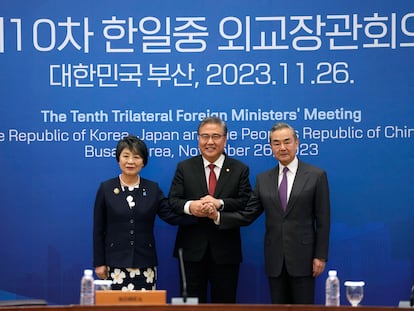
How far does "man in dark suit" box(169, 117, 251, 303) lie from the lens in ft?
17.6

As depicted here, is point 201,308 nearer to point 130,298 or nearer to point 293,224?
point 130,298

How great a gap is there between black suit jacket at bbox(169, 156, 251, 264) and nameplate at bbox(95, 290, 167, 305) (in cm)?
160

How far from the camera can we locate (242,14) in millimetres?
5742

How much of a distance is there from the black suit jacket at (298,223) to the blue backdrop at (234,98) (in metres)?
0.63

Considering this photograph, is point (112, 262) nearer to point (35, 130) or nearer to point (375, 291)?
point (35, 130)

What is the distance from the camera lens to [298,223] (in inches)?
202

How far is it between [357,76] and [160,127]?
147 cm

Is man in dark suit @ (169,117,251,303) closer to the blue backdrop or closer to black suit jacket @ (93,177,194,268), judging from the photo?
black suit jacket @ (93,177,194,268)

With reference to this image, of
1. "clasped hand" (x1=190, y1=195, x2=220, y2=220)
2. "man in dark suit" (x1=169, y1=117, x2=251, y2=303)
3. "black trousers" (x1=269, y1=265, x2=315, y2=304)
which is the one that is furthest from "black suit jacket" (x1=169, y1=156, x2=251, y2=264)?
"black trousers" (x1=269, y1=265, x2=315, y2=304)

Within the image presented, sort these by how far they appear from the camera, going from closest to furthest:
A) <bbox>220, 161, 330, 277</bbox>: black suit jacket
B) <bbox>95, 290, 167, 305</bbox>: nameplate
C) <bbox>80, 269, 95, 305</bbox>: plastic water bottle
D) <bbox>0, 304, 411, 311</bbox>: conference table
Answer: <bbox>0, 304, 411, 311</bbox>: conference table < <bbox>95, 290, 167, 305</bbox>: nameplate < <bbox>80, 269, 95, 305</bbox>: plastic water bottle < <bbox>220, 161, 330, 277</bbox>: black suit jacket

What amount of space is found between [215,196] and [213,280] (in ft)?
1.88

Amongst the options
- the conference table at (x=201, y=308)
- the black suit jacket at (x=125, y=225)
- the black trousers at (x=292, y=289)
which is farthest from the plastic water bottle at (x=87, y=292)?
the black trousers at (x=292, y=289)

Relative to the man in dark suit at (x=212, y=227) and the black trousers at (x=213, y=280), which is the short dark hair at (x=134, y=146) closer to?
the man in dark suit at (x=212, y=227)

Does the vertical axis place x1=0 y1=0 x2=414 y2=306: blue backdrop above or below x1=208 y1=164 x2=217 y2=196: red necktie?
above
